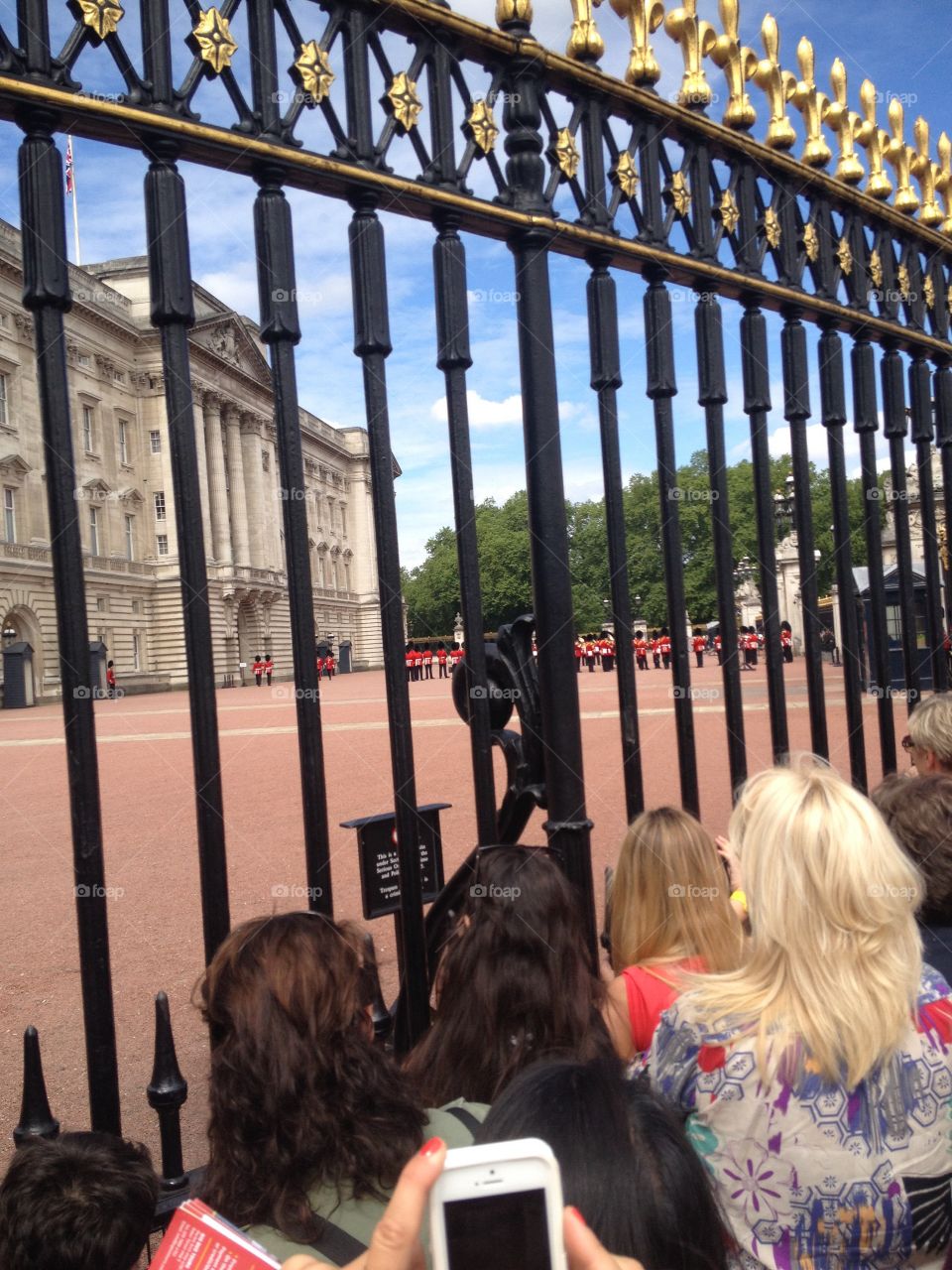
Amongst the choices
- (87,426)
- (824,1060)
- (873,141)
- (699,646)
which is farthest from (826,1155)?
(699,646)

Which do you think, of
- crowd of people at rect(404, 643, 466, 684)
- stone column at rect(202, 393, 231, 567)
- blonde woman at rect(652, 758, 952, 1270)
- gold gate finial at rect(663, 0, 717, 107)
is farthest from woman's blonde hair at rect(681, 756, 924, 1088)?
crowd of people at rect(404, 643, 466, 684)

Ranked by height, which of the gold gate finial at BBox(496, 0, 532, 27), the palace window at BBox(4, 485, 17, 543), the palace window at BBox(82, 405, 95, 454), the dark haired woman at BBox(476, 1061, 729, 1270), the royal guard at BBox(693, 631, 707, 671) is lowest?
the dark haired woman at BBox(476, 1061, 729, 1270)

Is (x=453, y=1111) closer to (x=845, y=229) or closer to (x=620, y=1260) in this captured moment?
(x=620, y=1260)

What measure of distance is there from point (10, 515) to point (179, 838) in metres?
28.3

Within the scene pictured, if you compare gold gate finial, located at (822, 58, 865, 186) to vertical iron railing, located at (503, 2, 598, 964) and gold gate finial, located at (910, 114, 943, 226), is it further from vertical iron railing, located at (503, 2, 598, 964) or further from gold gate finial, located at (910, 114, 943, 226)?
vertical iron railing, located at (503, 2, 598, 964)

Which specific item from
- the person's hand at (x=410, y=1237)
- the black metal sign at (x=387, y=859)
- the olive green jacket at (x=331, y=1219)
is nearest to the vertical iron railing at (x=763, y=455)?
the black metal sign at (x=387, y=859)

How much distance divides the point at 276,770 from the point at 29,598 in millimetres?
24314

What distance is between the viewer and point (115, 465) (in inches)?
1459

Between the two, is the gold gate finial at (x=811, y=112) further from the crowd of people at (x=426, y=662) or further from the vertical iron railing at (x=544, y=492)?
the crowd of people at (x=426, y=662)

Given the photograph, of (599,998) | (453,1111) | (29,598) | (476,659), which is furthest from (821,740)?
(29,598)

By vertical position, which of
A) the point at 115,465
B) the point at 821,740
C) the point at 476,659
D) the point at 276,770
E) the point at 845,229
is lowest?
the point at 276,770

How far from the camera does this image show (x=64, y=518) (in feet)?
7.79

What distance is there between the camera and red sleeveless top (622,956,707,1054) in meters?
2.35

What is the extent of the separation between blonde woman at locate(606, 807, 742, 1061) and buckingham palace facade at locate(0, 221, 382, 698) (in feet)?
78.1
